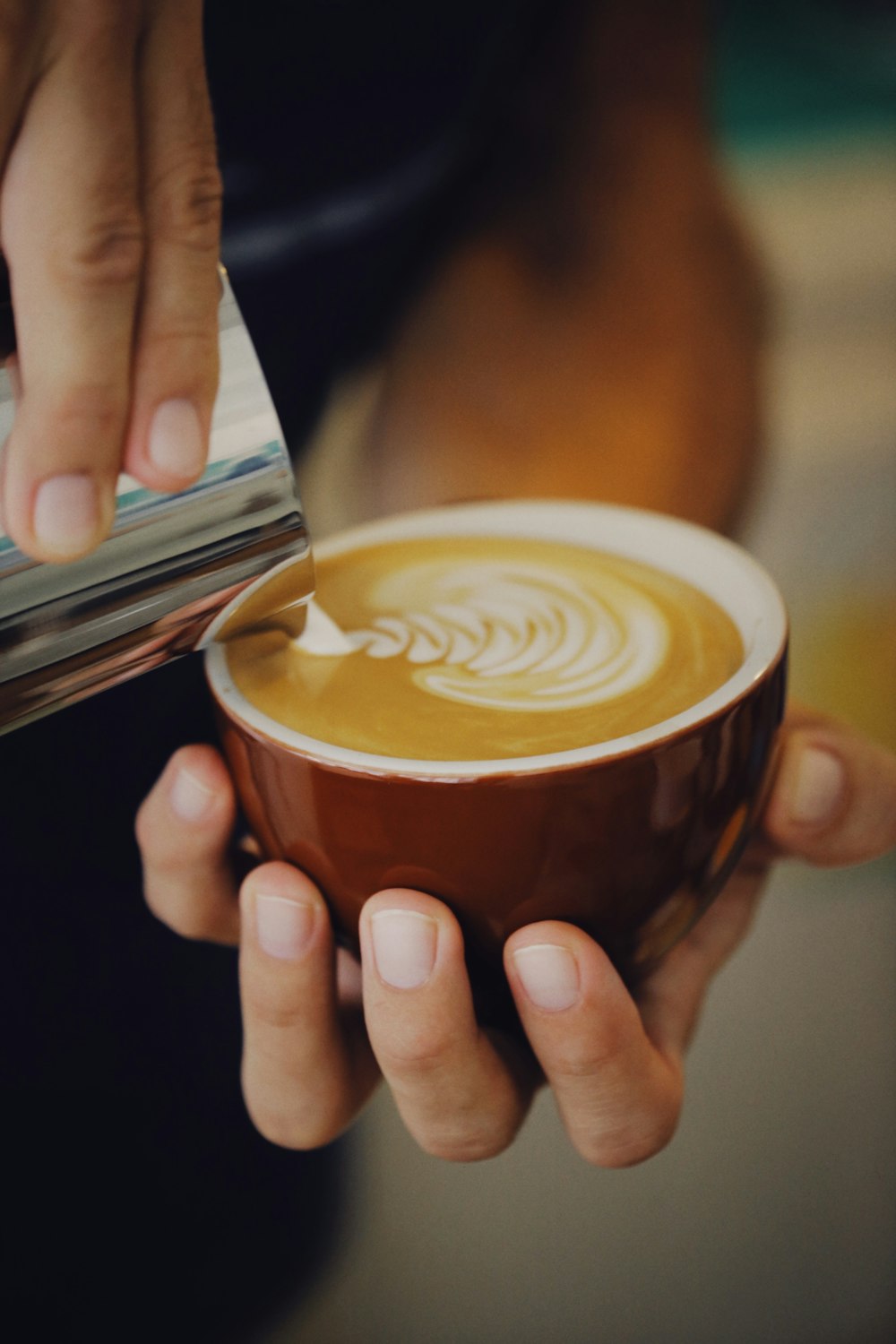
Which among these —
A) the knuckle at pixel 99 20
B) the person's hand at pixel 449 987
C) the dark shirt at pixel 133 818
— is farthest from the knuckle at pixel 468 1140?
the knuckle at pixel 99 20

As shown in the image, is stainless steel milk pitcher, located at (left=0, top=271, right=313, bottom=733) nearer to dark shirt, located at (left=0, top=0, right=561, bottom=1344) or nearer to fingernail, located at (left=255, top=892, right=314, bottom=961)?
fingernail, located at (left=255, top=892, right=314, bottom=961)

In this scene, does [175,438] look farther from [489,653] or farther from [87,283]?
[489,653]

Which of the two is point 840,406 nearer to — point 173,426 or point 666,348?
point 666,348

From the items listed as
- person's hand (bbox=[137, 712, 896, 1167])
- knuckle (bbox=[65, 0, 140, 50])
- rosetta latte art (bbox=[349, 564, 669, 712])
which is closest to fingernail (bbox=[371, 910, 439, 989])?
person's hand (bbox=[137, 712, 896, 1167])

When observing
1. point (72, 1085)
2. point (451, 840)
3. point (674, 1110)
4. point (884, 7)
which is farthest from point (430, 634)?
point (884, 7)

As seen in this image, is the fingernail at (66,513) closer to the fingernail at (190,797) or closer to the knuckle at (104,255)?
the knuckle at (104,255)

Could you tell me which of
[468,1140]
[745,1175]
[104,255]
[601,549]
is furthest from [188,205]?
[745,1175]

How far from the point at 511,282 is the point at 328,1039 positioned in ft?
2.46

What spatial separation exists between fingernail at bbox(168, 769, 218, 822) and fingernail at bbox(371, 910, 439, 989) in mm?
151

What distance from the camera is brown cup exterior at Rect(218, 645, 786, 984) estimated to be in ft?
1.36

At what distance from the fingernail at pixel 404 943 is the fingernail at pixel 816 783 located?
30cm

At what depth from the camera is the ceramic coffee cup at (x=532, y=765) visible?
42cm

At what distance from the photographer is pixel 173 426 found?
1.21 feet

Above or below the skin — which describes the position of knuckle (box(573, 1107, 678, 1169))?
below
